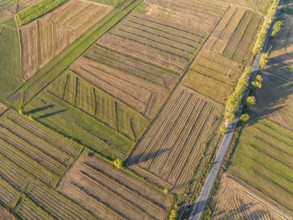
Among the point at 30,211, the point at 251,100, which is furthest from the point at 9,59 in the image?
the point at 251,100

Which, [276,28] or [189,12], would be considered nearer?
[276,28]

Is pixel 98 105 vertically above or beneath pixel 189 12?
beneath

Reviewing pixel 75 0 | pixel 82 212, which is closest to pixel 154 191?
pixel 82 212

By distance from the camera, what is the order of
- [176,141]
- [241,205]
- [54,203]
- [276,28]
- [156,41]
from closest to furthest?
[241,205], [54,203], [176,141], [276,28], [156,41]

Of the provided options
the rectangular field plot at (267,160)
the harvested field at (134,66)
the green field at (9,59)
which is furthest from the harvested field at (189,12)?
the green field at (9,59)

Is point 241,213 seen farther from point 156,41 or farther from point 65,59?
point 65,59

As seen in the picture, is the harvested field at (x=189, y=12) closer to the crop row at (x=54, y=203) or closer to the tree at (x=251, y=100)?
the tree at (x=251, y=100)

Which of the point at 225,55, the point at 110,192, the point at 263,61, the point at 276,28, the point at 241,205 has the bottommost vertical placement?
the point at 110,192
